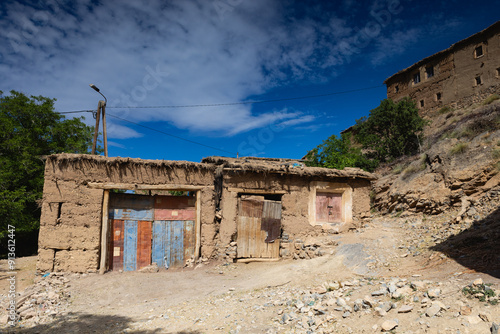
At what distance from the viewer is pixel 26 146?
13.2m

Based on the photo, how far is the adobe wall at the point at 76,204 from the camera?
25.4ft

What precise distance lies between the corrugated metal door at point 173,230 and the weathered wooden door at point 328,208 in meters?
4.36

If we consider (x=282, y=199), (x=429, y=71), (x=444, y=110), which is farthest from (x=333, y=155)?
(x=429, y=71)

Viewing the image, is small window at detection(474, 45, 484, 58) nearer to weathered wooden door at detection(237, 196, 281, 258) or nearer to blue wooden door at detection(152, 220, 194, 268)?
weathered wooden door at detection(237, 196, 281, 258)

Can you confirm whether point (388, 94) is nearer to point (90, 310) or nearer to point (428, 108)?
point (428, 108)

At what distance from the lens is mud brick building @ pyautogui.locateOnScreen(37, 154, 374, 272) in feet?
26.0

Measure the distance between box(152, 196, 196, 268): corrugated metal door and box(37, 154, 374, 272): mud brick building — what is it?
0.03m

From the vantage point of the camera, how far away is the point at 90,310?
600 centimetres

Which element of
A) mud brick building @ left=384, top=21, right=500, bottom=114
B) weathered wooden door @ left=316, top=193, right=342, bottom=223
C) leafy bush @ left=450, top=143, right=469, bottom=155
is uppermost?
mud brick building @ left=384, top=21, right=500, bottom=114

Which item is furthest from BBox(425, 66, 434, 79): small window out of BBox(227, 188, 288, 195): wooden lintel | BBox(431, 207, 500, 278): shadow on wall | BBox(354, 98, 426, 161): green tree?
BBox(227, 188, 288, 195): wooden lintel

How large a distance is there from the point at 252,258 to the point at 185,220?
2.49m

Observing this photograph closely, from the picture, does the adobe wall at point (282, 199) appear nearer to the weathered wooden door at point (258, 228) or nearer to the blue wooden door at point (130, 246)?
the weathered wooden door at point (258, 228)

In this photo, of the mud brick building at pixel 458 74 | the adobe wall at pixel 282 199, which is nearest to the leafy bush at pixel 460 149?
the adobe wall at pixel 282 199

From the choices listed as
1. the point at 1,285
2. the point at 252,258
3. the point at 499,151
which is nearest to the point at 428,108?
the point at 499,151
